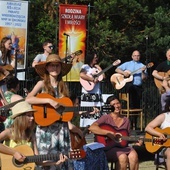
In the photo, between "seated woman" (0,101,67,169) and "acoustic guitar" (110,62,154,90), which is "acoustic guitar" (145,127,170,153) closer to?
"seated woman" (0,101,67,169)

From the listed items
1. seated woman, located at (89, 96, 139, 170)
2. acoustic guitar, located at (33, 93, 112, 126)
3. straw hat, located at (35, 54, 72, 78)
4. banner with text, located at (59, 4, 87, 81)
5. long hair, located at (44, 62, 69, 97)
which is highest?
banner with text, located at (59, 4, 87, 81)

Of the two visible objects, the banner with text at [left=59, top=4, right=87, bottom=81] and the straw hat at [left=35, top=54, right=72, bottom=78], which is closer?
the straw hat at [left=35, top=54, right=72, bottom=78]

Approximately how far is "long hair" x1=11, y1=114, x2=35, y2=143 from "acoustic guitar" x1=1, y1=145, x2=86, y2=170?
0.11 metres

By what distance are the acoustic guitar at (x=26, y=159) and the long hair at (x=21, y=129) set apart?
11 centimetres

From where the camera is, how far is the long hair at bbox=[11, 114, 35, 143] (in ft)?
19.2

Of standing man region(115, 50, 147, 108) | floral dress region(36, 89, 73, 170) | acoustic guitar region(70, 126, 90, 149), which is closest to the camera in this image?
floral dress region(36, 89, 73, 170)

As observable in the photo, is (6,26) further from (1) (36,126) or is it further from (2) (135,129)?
(1) (36,126)

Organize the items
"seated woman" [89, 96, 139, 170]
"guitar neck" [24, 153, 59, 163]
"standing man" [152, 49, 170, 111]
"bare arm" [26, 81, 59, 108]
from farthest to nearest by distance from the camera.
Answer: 1. "standing man" [152, 49, 170, 111]
2. "seated woman" [89, 96, 139, 170]
3. "bare arm" [26, 81, 59, 108]
4. "guitar neck" [24, 153, 59, 163]

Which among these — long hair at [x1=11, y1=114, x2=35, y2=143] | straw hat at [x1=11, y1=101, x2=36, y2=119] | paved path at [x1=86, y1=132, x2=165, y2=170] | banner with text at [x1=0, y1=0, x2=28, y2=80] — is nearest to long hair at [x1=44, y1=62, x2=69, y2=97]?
straw hat at [x1=11, y1=101, x2=36, y2=119]

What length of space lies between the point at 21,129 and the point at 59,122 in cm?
59

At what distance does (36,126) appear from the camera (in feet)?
20.8

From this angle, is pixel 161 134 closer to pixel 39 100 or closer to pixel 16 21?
pixel 39 100

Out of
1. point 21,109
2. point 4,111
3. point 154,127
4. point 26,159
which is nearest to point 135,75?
point 154,127

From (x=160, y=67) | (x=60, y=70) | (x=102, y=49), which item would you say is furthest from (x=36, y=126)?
(x=102, y=49)
